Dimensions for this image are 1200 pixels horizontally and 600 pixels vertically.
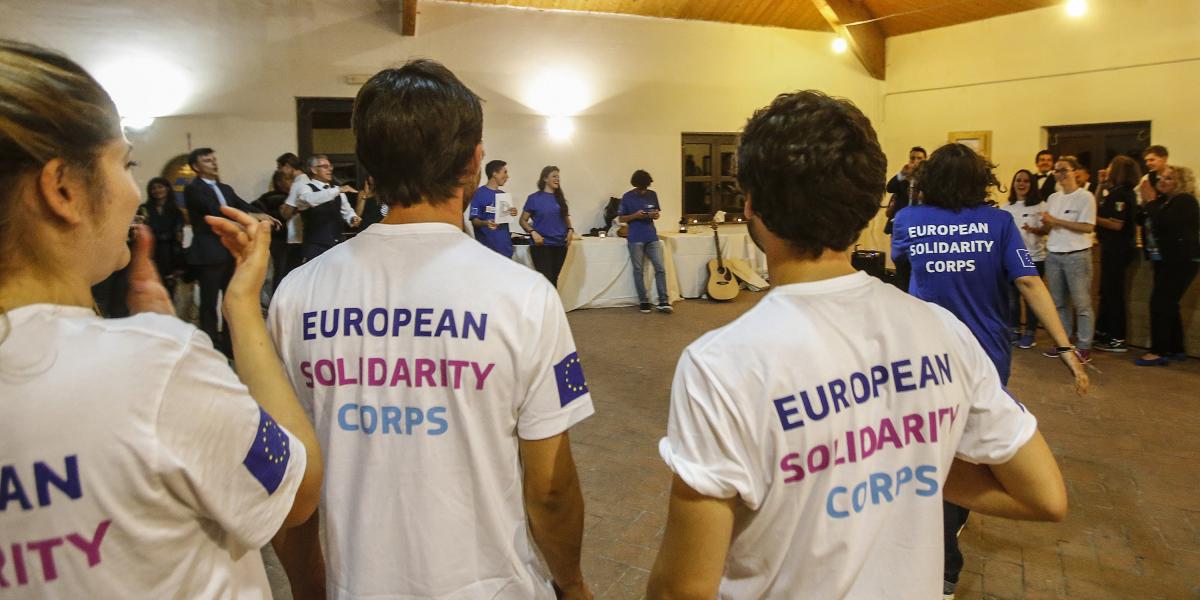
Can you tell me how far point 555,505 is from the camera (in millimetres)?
1245

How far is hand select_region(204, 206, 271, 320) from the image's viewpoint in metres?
1.02

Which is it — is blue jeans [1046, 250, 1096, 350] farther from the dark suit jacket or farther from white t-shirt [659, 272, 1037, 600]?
the dark suit jacket

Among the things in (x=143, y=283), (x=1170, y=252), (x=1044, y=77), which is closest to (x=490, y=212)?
(x=1170, y=252)

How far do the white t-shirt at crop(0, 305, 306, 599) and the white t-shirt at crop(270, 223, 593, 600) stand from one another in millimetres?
358

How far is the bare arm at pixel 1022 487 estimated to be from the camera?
1.12 meters

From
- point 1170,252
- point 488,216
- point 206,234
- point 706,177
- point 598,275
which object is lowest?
point 598,275

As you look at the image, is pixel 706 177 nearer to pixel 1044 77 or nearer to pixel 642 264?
pixel 642 264

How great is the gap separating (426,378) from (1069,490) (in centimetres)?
355

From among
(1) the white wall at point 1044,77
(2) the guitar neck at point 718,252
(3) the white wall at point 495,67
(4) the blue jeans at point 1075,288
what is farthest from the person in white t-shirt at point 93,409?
(1) the white wall at point 1044,77

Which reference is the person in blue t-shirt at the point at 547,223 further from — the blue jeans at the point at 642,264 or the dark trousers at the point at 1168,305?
the dark trousers at the point at 1168,305

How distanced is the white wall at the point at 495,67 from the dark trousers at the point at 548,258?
6.25ft

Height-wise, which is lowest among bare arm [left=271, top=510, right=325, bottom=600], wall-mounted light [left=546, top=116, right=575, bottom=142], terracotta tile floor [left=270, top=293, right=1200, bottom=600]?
terracotta tile floor [left=270, top=293, right=1200, bottom=600]

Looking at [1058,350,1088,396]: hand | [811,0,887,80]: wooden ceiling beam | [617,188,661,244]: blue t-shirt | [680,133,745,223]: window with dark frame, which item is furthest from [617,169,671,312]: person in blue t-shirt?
[1058,350,1088,396]: hand

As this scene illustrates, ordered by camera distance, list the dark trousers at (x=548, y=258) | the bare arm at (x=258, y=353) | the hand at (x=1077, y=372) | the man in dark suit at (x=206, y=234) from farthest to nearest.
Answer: the dark trousers at (x=548, y=258) → the man in dark suit at (x=206, y=234) → the hand at (x=1077, y=372) → the bare arm at (x=258, y=353)
